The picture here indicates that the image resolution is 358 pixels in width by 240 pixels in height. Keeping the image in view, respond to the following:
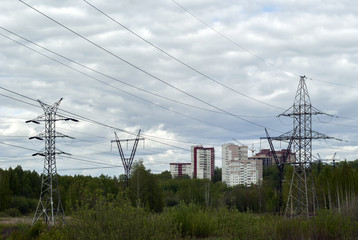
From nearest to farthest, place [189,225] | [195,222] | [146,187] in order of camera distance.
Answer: [195,222], [189,225], [146,187]

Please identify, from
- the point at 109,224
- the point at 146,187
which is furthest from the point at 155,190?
the point at 109,224

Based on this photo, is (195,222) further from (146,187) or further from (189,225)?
(146,187)

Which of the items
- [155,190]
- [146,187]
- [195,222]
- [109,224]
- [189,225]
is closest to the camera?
[109,224]

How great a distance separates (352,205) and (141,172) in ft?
171

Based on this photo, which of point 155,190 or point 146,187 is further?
point 155,190

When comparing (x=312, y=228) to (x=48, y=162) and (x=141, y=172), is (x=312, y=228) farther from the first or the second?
(x=141, y=172)

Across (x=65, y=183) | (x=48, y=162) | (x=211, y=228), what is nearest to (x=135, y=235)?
(x=211, y=228)

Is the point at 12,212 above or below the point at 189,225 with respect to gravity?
below

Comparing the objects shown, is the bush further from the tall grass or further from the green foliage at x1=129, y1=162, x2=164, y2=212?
the tall grass

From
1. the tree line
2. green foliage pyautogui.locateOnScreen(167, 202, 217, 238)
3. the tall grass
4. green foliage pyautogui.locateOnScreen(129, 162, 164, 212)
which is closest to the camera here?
the tall grass

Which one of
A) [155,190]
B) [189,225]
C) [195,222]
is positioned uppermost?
[155,190]

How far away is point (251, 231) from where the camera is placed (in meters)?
19.3

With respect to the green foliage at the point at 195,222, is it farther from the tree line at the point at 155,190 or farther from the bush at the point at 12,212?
the bush at the point at 12,212

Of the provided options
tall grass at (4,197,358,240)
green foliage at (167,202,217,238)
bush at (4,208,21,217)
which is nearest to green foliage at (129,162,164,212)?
bush at (4,208,21,217)
